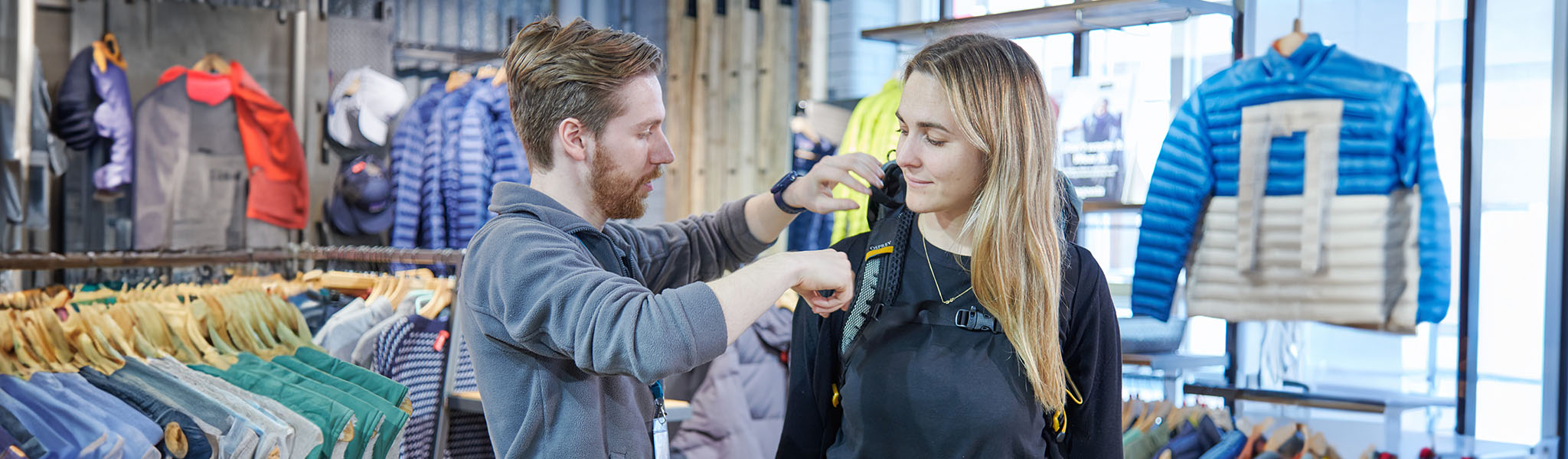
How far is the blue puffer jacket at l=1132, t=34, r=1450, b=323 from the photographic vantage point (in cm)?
337

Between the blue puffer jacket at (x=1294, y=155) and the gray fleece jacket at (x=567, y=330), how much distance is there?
230cm

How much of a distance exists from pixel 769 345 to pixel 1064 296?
→ 1838 mm

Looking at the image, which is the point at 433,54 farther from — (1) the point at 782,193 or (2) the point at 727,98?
(1) the point at 782,193

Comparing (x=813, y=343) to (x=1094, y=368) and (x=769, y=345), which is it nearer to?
(x=1094, y=368)

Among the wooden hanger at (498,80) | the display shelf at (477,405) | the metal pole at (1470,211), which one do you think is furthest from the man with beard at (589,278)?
the wooden hanger at (498,80)

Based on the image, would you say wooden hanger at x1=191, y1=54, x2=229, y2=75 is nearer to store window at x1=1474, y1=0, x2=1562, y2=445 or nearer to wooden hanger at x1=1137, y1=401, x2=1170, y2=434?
wooden hanger at x1=1137, y1=401, x2=1170, y2=434

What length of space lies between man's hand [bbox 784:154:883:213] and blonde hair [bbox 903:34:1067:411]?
190mm

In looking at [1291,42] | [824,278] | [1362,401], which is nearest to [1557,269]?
[1362,401]

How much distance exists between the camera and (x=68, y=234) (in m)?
5.47

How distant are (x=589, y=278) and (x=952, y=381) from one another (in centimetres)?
54

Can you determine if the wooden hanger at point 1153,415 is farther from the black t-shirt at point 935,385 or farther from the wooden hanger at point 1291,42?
the black t-shirt at point 935,385

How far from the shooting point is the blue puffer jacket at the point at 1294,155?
337 centimetres

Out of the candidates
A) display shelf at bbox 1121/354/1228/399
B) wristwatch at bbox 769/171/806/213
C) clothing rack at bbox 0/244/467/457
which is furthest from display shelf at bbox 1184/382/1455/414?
clothing rack at bbox 0/244/467/457

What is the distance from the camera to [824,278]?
1415mm
